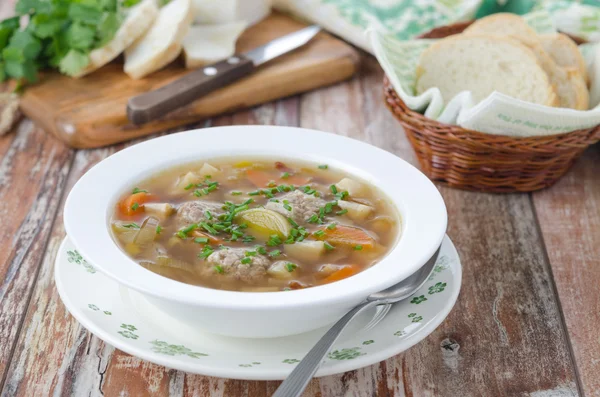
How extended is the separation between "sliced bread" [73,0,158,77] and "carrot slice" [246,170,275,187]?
1636 millimetres

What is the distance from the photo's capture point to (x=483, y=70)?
3.16 metres

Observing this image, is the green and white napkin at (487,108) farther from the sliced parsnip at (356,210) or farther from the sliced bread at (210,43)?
the sliced bread at (210,43)

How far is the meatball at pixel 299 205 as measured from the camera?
2230 millimetres

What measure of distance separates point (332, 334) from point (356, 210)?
52cm

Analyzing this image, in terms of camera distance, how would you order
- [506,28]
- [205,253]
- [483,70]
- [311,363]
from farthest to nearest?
[506,28] → [483,70] → [205,253] → [311,363]

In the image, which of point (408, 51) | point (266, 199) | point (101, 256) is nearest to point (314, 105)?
point (408, 51)

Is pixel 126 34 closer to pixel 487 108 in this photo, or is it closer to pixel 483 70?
pixel 483 70

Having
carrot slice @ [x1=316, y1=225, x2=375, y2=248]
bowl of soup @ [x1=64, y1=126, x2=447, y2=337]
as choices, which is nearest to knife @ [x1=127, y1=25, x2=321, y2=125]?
bowl of soup @ [x1=64, y1=126, x2=447, y2=337]

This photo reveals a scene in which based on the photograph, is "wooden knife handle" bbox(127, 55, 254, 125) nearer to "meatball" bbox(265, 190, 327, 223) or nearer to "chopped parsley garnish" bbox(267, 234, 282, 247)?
"meatball" bbox(265, 190, 327, 223)

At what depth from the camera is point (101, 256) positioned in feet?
6.21

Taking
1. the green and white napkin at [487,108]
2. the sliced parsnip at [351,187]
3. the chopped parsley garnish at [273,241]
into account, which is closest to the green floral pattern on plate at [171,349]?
the chopped parsley garnish at [273,241]

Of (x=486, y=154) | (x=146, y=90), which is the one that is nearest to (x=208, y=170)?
(x=486, y=154)

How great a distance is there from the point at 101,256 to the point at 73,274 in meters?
0.39

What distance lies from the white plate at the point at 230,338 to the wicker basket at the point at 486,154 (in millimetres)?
800
